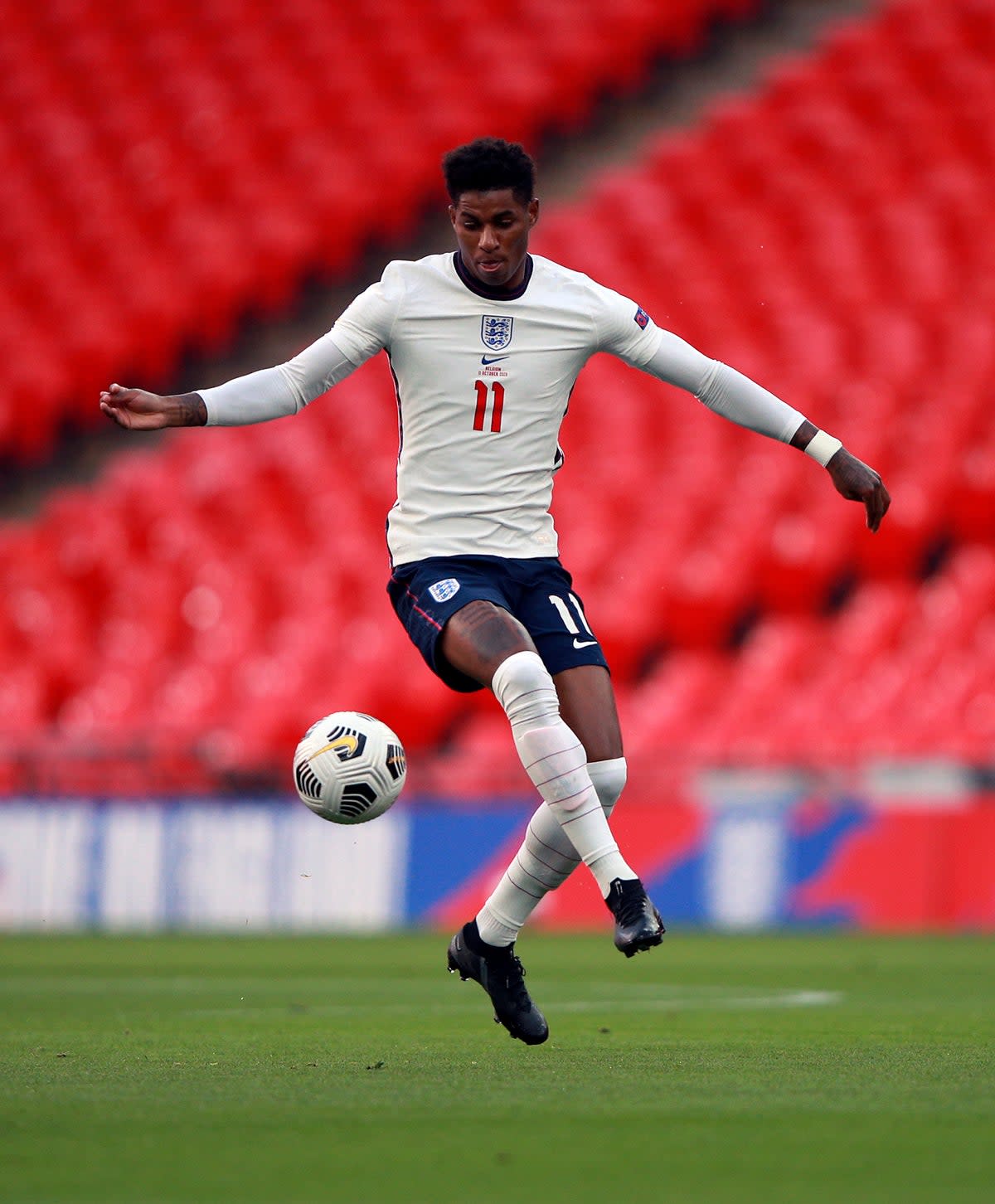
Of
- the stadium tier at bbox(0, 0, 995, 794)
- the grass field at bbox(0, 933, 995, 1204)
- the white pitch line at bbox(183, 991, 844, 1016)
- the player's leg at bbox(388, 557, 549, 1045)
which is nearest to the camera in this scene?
the grass field at bbox(0, 933, 995, 1204)

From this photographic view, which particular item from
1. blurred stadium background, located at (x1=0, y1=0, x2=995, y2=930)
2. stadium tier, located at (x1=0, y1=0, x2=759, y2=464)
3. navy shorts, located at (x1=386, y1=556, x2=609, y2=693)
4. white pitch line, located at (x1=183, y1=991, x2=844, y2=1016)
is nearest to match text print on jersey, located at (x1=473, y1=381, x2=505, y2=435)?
navy shorts, located at (x1=386, y1=556, x2=609, y2=693)

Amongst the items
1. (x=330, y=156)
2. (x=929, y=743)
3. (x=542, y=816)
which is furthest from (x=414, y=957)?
(x=330, y=156)

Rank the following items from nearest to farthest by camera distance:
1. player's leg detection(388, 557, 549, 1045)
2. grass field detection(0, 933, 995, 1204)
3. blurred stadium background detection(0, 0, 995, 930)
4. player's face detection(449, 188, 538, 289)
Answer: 1. grass field detection(0, 933, 995, 1204)
2. player's leg detection(388, 557, 549, 1045)
3. player's face detection(449, 188, 538, 289)
4. blurred stadium background detection(0, 0, 995, 930)

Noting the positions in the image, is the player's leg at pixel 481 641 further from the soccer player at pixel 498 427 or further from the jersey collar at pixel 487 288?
the jersey collar at pixel 487 288

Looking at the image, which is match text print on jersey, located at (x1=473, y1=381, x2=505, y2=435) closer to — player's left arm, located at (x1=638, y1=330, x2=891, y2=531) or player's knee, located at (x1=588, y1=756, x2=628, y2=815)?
player's left arm, located at (x1=638, y1=330, x2=891, y2=531)

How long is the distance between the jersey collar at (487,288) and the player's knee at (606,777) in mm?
1257

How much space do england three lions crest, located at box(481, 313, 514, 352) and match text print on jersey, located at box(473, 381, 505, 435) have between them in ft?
0.32

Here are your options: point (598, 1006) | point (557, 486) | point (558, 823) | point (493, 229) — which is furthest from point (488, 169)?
point (557, 486)

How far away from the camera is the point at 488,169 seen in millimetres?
5219

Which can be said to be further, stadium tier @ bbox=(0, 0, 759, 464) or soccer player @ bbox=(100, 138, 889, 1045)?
stadium tier @ bbox=(0, 0, 759, 464)

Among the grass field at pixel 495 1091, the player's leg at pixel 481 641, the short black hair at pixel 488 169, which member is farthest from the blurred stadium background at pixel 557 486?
Answer: the short black hair at pixel 488 169

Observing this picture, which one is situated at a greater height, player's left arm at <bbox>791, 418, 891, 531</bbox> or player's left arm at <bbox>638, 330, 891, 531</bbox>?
player's left arm at <bbox>638, 330, 891, 531</bbox>

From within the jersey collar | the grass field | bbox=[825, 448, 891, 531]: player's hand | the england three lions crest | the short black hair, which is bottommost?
the grass field

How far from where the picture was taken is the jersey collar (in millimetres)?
5457
